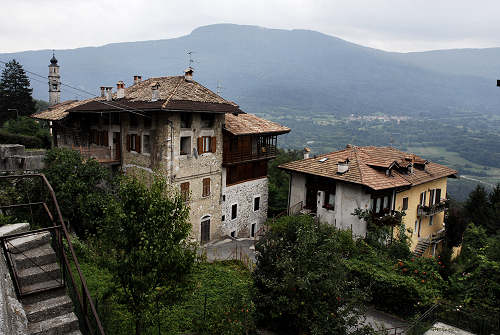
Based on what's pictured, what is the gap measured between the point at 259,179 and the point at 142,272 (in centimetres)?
2201

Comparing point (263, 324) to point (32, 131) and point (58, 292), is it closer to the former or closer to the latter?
point (58, 292)

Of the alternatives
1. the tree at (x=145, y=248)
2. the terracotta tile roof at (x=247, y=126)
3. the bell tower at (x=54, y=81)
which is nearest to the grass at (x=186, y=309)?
the tree at (x=145, y=248)

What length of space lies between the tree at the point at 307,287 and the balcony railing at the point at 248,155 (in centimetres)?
1433

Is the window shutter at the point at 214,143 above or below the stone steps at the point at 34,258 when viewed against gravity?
above

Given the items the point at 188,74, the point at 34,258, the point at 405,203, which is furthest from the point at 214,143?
the point at 34,258

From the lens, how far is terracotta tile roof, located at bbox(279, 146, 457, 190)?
74.6ft

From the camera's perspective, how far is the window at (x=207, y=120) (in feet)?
77.5

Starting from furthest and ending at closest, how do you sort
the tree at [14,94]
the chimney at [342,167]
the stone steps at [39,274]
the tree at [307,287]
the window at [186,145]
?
the tree at [14,94]
the chimney at [342,167]
the window at [186,145]
the tree at [307,287]
the stone steps at [39,274]

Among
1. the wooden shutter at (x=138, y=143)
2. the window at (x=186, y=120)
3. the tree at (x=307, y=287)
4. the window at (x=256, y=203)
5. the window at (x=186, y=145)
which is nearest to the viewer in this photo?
the tree at (x=307, y=287)

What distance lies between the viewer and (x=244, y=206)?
94.1 ft

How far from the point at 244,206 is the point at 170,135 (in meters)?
9.91

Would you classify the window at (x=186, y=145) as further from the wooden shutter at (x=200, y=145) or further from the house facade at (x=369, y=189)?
the house facade at (x=369, y=189)

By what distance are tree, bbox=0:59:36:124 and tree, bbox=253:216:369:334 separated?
47.2 meters

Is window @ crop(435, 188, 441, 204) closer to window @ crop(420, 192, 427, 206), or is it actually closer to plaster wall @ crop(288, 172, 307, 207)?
window @ crop(420, 192, 427, 206)
